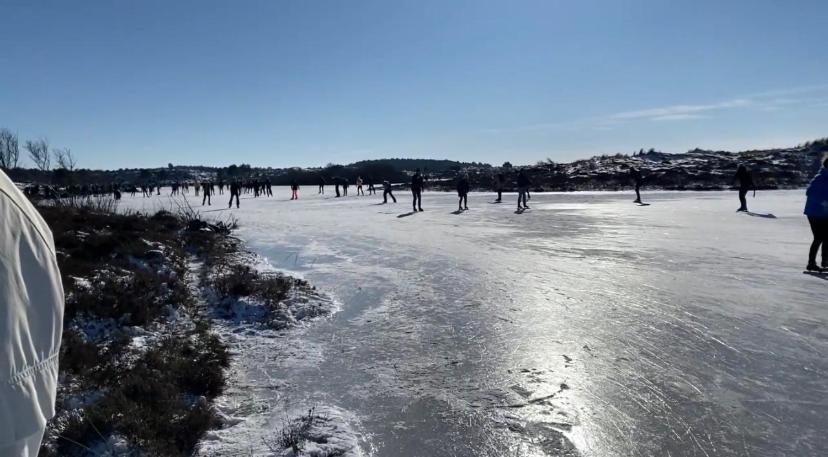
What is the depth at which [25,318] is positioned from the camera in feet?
3.76

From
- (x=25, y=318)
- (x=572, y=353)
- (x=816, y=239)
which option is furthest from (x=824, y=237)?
(x=25, y=318)

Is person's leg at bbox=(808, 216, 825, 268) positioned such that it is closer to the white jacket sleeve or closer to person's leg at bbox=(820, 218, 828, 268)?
person's leg at bbox=(820, 218, 828, 268)

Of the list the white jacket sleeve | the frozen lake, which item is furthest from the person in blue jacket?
the white jacket sleeve

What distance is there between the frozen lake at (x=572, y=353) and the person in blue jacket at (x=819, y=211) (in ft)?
1.46

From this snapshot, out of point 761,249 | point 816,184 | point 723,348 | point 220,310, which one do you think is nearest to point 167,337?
point 220,310

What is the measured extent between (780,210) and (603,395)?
745 inches

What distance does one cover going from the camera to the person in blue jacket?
307 inches

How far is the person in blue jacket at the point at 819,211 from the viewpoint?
779cm

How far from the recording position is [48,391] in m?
1.22

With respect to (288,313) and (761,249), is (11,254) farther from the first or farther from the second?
(761,249)

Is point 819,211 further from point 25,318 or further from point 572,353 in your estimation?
point 25,318

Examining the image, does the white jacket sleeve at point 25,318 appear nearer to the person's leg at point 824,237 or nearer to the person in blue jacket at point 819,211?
the person in blue jacket at point 819,211

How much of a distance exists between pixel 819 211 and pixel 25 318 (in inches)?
403

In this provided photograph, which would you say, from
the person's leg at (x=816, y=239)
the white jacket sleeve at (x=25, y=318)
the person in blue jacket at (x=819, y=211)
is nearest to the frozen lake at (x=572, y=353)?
the person's leg at (x=816, y=239)
